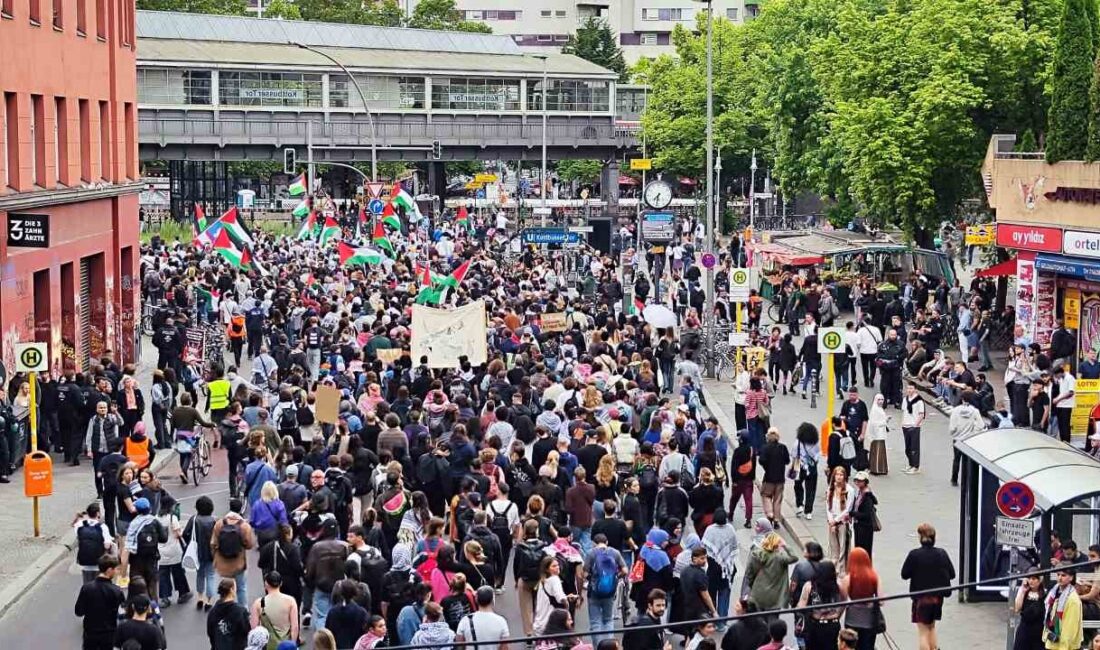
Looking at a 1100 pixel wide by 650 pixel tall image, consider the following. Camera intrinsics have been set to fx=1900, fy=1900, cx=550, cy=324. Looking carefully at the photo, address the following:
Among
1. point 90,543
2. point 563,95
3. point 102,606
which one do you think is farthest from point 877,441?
point 563,95

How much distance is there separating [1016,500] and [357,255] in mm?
33200

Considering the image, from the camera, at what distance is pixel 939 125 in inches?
1766

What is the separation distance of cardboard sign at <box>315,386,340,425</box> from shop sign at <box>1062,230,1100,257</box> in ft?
51.8

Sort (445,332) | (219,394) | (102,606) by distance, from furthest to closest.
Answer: (445,332)
(219,394)
(102,606)

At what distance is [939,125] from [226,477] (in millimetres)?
23804

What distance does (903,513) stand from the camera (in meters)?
24.5

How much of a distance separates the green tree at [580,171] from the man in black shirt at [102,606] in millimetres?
103309

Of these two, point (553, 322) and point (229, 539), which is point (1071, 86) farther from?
point (229, 539)

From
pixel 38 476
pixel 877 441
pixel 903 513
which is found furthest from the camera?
pixel 877 441

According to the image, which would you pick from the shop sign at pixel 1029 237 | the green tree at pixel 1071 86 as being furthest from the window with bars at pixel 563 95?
the green tree at pixel 1071 86

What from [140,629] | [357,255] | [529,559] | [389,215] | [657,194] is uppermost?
[657,194]

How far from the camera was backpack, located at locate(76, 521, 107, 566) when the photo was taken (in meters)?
17.8

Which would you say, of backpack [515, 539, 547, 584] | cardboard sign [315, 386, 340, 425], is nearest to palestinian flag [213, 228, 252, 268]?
cardboard sign [315, 386, 340, 425]

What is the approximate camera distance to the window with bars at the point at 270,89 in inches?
3280
